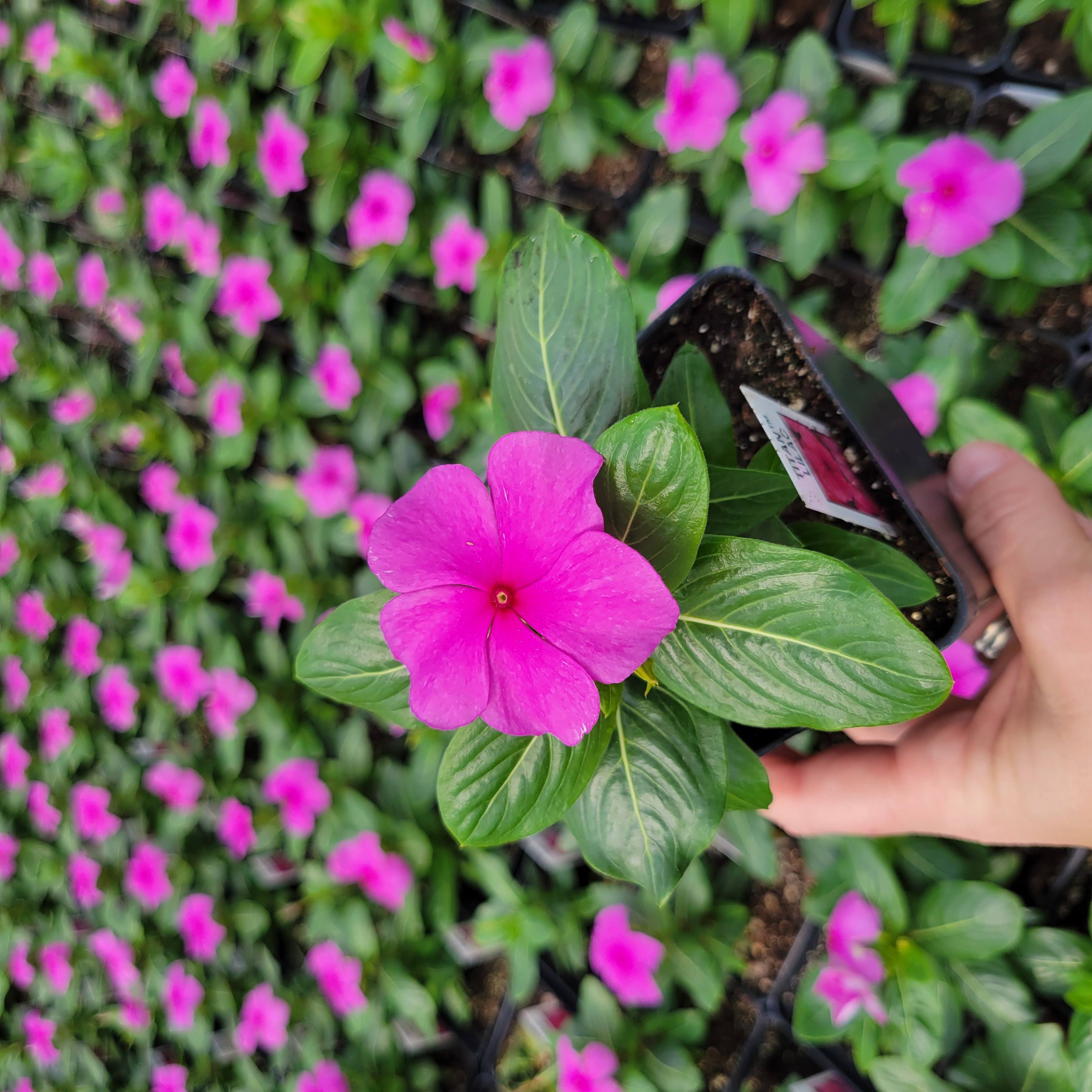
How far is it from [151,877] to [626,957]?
44.7 inches

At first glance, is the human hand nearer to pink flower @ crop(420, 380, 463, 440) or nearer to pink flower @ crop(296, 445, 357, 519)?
pink flower @ crop(420, 380, 463, 440)

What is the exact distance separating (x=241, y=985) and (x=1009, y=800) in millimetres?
1673

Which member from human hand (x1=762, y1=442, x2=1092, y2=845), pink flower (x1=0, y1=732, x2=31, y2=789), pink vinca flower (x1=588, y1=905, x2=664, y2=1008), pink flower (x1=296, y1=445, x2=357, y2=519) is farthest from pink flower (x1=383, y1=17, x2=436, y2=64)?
pink flower (x1=0, y1=732, x2=31, y2=789)

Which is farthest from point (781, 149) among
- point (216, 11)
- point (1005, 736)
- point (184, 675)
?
point (184, 675)

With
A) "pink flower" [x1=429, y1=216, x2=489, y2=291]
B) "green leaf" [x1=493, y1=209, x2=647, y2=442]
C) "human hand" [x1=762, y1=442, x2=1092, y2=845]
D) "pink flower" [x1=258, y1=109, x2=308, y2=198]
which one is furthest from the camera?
"pink flower" [x1=258, y1=109, x2=308, y2=198]

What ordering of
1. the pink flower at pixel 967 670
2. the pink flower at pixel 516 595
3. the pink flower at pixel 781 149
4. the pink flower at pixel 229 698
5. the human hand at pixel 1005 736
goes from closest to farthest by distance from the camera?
the pink flower at pixel 516 595, the human hand at pixel 1005 736, the pink flower at pixel 967 670, the pink flower at pixel 781 149, the pink flower at pixel 229 698

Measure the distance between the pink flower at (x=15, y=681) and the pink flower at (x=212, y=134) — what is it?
135 centimetres

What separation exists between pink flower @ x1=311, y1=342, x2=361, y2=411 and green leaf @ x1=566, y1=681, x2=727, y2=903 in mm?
1062

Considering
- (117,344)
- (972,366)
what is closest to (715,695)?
(972,366)

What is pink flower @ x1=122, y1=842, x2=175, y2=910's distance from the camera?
1.68 metres

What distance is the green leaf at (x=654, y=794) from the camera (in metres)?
0.51

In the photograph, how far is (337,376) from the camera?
1444 mm

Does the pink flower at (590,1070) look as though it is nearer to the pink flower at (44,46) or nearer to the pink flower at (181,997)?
the pink flower at (181,997)

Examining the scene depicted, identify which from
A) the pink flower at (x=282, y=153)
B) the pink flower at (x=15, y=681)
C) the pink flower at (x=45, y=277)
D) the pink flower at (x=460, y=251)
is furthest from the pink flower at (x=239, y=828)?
the pink flower at (x=45, y=277)
